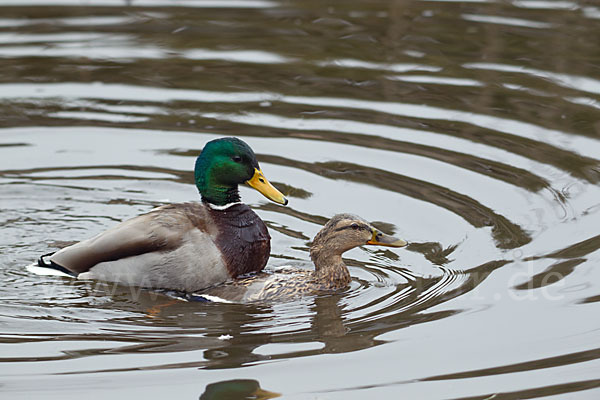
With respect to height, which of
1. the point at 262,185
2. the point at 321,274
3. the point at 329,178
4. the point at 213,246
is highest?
the point at 262,185

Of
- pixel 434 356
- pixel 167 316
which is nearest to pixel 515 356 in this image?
pixel 434 356

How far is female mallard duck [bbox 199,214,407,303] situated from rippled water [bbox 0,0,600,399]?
0.61 feet

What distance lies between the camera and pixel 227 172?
8633 millimetres

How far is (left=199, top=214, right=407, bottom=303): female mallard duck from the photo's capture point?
26.7ft

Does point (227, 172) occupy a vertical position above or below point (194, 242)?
above

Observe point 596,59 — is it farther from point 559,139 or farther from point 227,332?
point 227,332

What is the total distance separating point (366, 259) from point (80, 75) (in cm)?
565

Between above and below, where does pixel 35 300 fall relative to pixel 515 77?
below

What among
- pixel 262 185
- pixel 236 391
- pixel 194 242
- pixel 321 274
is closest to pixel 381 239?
pixel 321 274

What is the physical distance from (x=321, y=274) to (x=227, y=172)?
3.62ft

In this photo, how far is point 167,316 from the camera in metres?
7.80

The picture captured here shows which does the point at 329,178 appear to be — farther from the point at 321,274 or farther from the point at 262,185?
the point at 321,274

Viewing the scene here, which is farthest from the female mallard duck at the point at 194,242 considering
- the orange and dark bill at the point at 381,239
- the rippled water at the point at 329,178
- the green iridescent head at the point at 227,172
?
the orange and dark bill at the point at 381,239

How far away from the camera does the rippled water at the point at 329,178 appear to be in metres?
6.70
